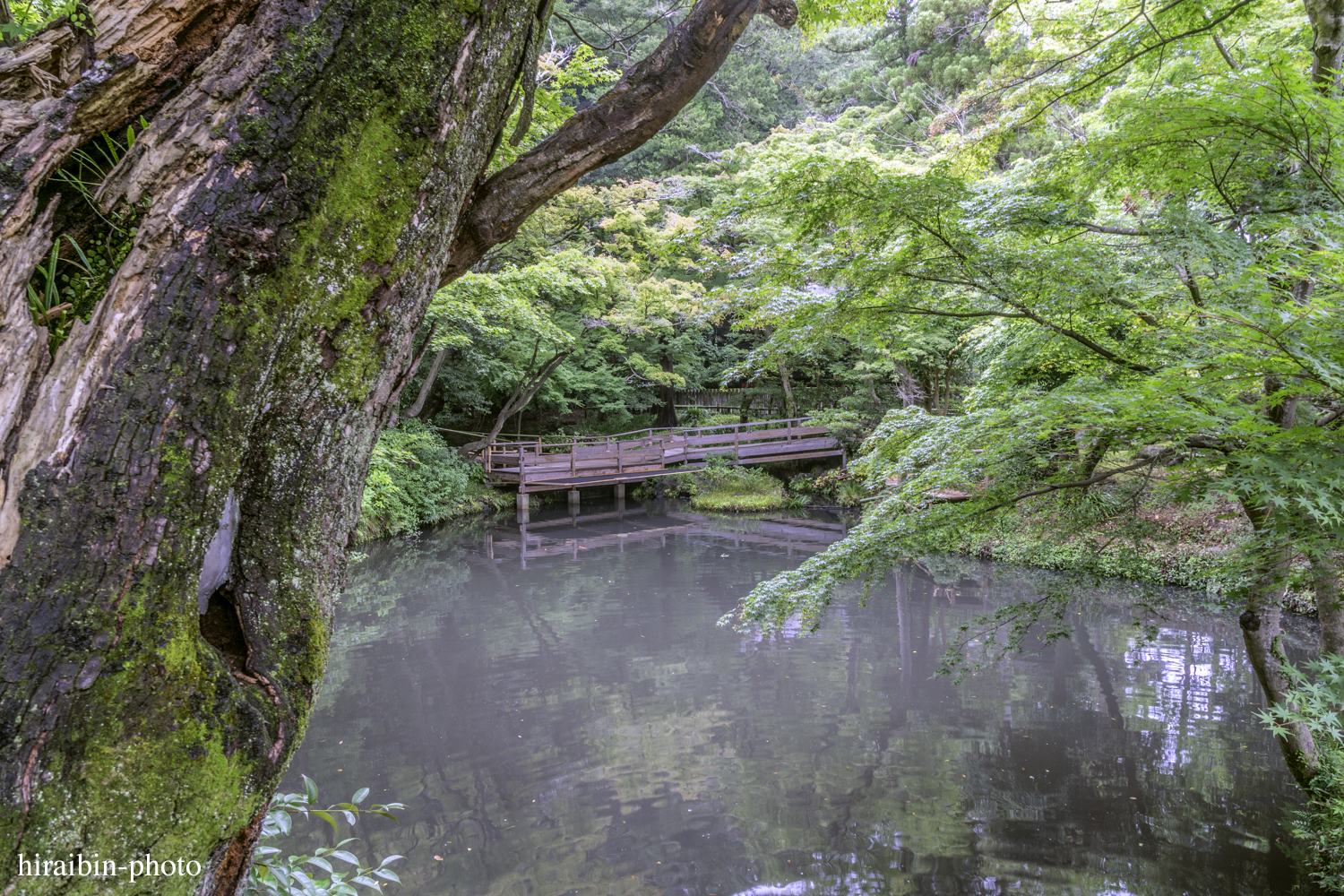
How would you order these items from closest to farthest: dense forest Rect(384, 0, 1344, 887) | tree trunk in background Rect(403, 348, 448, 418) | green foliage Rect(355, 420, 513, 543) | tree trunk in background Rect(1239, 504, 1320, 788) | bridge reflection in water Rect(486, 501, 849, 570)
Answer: dense forest Rect(384, 0, 1344, 887) < tree trunk in background Rect(1239, 504, 1320, 788) < green foliage Rect(355, 420, 513, 543) < bridge reflection in water Rect(486, 501, 849, 570) < tree trunk in background Rect(403, 348, 448, 418)

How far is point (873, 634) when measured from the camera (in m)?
6.87

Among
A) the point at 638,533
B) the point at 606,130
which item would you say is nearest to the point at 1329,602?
the point at 606,130

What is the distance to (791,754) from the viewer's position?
4602 mm

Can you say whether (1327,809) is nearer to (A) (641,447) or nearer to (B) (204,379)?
(B) (204,379)

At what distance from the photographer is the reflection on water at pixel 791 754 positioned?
353 centimetres

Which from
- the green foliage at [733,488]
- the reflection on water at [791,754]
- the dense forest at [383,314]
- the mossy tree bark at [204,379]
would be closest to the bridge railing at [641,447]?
the green foliage at [733,488]

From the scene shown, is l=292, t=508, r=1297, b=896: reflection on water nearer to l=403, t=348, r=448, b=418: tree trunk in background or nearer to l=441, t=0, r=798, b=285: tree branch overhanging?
l=441, t=0, r=798, b=285: tree branch overhanging

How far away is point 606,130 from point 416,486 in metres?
11.1

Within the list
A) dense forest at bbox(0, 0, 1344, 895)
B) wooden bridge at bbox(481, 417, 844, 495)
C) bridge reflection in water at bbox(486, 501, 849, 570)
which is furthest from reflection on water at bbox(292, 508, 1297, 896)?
wooden bridge at bbox(481, 417, 844, 495)

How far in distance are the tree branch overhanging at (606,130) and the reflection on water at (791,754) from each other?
3187mm

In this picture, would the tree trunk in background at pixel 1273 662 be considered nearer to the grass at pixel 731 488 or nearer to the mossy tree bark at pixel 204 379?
the mossy tree bark at pixel 204 379

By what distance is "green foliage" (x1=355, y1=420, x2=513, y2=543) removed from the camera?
10484 mm

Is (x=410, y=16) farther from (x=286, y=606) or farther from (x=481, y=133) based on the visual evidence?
(x=286, y=606)

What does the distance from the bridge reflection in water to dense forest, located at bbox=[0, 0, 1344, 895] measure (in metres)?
6.76
